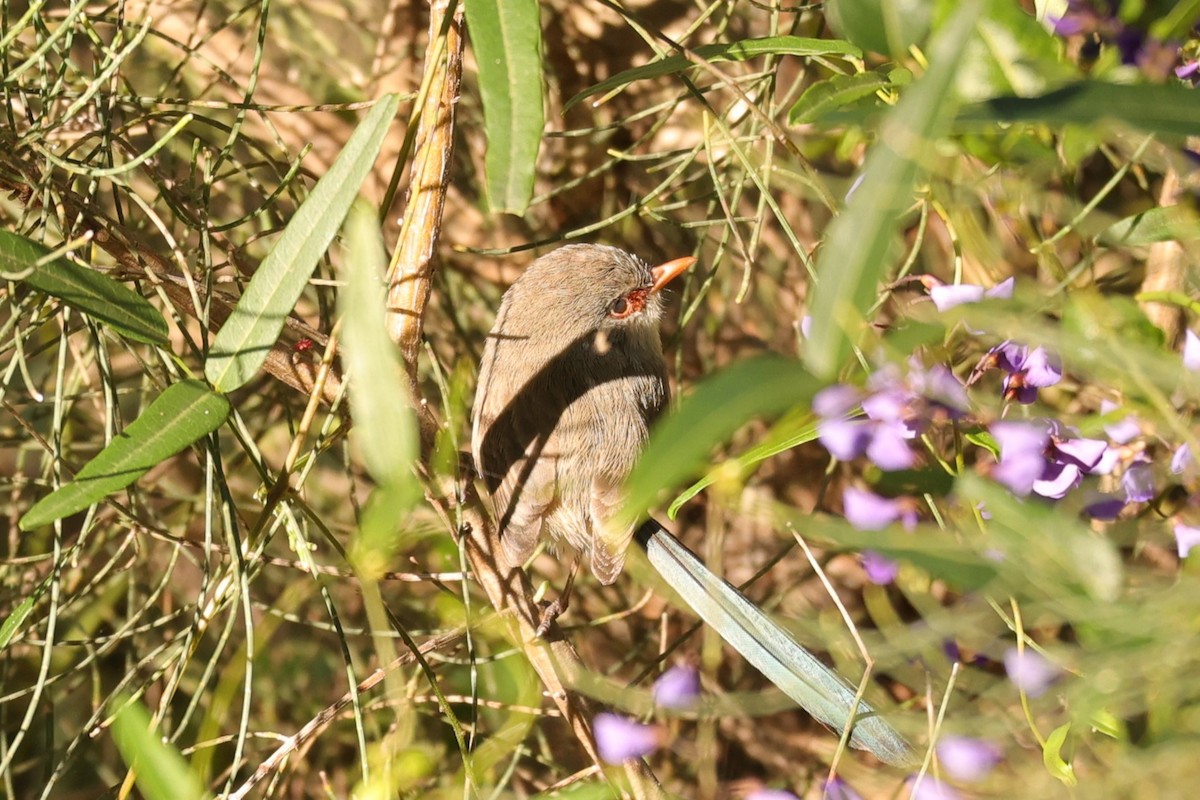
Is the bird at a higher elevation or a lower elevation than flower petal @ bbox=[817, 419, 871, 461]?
lower

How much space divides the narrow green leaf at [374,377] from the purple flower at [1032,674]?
3.32 feet

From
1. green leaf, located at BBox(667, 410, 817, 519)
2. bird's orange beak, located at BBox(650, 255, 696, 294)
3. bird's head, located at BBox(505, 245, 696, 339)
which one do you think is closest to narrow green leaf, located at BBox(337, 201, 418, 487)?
green leaf, located at BBox(667, 410, 817, 519)

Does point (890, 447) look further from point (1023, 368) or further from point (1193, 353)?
point (1193, 353)

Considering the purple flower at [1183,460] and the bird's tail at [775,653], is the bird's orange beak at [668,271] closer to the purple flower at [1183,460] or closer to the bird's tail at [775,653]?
the bird's tail at [775,653]

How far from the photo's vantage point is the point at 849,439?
173 centimetres

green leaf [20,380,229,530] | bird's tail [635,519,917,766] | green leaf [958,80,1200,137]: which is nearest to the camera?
green leaf [958,80,1200,137]

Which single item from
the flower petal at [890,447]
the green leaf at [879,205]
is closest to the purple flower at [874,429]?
the flower petal at [890,447]

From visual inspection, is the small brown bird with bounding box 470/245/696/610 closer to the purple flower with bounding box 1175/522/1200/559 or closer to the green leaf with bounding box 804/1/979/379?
the purple flower with bounding box 1175/522/1200/559

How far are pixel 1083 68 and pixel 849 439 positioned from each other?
2.44 feet

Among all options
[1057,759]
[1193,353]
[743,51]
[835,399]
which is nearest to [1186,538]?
[1193,353]

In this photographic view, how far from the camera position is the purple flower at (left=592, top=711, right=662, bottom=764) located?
5.78ft

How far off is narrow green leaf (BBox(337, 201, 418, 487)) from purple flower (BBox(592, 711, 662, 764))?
3.04 ft

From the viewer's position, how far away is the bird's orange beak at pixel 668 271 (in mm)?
2724

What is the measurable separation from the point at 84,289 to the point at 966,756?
1.29 m
